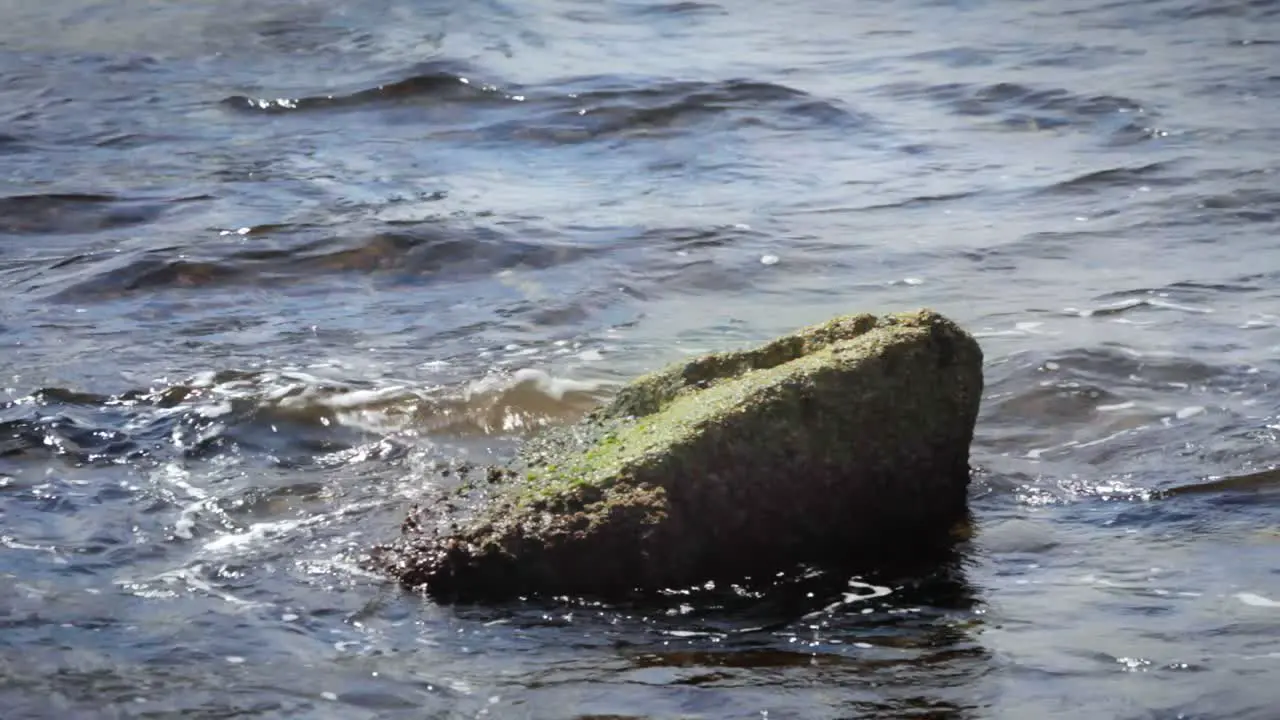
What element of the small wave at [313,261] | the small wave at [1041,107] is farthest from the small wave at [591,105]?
the small wave at [313,261]

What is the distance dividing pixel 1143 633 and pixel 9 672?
2.62 meters

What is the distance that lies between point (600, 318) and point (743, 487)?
2.96 metres

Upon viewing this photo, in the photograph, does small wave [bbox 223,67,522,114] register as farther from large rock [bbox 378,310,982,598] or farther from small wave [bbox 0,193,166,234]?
large rock [bbox 378,310,982,598]

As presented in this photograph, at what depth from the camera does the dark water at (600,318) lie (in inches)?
144

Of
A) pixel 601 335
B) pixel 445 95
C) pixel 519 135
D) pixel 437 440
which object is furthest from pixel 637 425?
pixel 445 95

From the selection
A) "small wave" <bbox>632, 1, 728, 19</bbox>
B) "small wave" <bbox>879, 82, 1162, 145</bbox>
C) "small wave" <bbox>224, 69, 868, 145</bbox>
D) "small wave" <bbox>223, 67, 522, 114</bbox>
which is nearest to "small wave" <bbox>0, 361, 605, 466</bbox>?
"small wave" <bbox>224, 69, 868, 145</bbox>

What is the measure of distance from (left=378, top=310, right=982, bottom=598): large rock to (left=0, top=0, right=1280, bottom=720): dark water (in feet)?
0.36

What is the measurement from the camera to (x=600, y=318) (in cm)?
695

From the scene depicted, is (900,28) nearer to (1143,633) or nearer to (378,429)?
(378,429)

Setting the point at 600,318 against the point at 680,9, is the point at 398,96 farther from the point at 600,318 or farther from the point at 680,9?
the point at 600,318

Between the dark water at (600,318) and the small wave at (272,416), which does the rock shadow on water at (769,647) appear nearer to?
the dark water at (600,318)

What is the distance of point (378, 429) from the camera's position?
5527mm

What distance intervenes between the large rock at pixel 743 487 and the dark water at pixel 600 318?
110 millimetres

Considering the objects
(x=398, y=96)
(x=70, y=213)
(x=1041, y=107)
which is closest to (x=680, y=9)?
(x=398, y=96)
